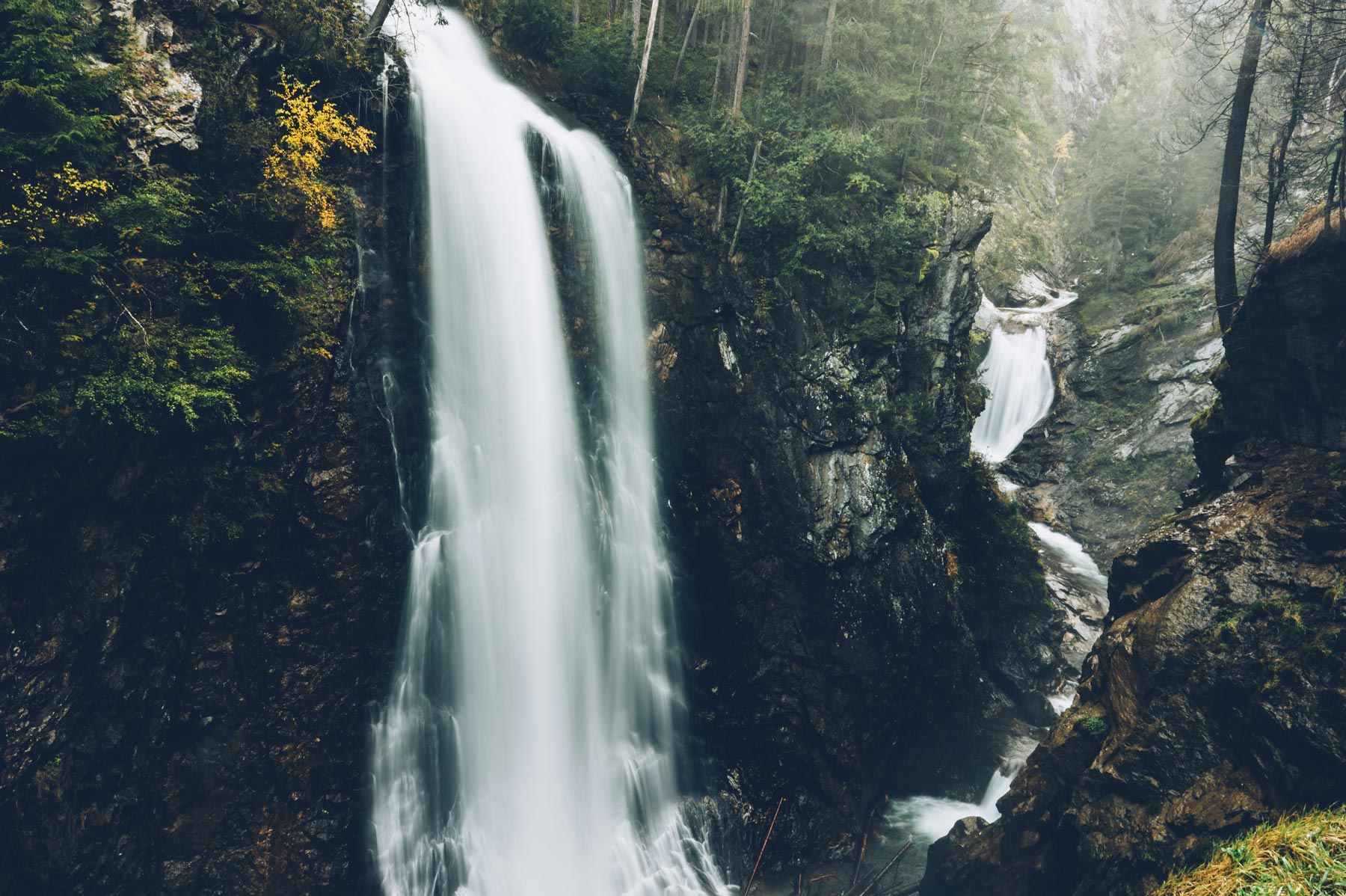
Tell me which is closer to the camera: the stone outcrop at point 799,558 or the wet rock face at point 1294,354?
the wet rock face at point 1294,354

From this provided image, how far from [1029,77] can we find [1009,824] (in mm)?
20738

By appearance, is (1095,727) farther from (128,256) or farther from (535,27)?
(535,27)

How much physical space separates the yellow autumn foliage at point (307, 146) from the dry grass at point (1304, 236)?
14.4m

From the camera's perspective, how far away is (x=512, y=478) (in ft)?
37.1

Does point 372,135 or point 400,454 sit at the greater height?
point 372,135

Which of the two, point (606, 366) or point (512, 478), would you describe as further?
point (606, 366)

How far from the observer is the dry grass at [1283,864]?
4586 millimetres

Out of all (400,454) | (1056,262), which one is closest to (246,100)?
(400,454)

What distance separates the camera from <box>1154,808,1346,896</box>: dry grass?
4586 millimetres

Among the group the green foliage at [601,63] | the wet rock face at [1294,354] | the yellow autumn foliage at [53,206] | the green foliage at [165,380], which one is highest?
the green foliage at [601,63]

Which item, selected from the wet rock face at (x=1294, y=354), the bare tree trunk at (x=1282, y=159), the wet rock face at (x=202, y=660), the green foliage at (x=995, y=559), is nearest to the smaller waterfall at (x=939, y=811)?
the green foliage at (x=995, y=559)

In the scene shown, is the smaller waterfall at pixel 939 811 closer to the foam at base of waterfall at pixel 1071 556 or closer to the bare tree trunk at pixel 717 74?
the foam at base of waterfall at pixel 1071 556

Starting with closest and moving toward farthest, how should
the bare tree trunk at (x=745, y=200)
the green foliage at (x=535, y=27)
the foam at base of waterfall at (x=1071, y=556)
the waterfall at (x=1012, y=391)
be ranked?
the bare tree trunk at (x=745, y=200), the green foliage at (x=535, y=27), the foam at base of waterfall at (x=1071, y=556), the waterfall at (x=1012, y=391)

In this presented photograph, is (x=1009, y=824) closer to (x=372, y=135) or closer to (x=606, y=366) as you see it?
(x=606, y=366)
